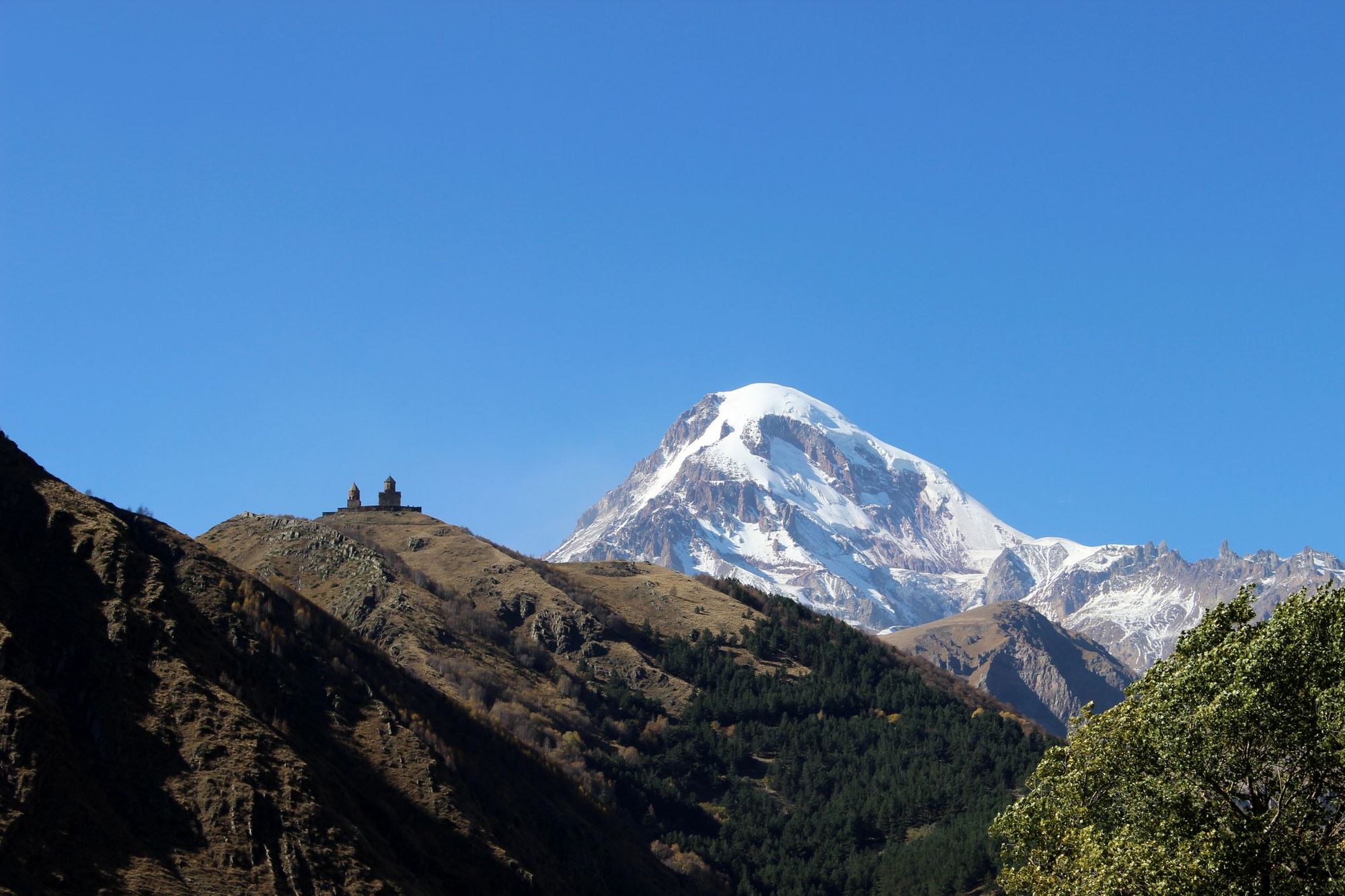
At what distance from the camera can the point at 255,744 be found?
227 ft

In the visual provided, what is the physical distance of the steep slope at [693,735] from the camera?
472 feet

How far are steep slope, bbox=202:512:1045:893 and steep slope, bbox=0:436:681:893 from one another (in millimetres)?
30400

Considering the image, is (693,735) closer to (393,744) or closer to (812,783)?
(812,783)

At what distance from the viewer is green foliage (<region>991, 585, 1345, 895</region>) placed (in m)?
38.3

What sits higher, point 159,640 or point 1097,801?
point 159,640

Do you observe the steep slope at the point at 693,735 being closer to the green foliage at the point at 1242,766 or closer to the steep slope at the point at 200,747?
the steep slope at the point at 200,747

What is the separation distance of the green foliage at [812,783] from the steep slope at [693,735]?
0.27 m

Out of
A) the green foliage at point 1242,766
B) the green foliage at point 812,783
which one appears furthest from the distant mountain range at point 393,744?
the green foliage at point 1242,766

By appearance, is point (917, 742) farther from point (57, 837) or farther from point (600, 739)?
point (57, 837)

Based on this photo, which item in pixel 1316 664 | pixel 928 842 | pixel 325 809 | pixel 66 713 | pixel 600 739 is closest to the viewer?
pixel 1316 664

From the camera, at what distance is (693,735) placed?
176 m

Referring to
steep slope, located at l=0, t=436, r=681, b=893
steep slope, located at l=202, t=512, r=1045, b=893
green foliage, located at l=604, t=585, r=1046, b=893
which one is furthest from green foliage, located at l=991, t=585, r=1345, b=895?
green foliage, located at l=604, t=585, r=1046, b=893

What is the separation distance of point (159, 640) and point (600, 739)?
95.2 metres

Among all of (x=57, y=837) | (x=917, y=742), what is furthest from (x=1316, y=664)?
(x=917, y=742)
